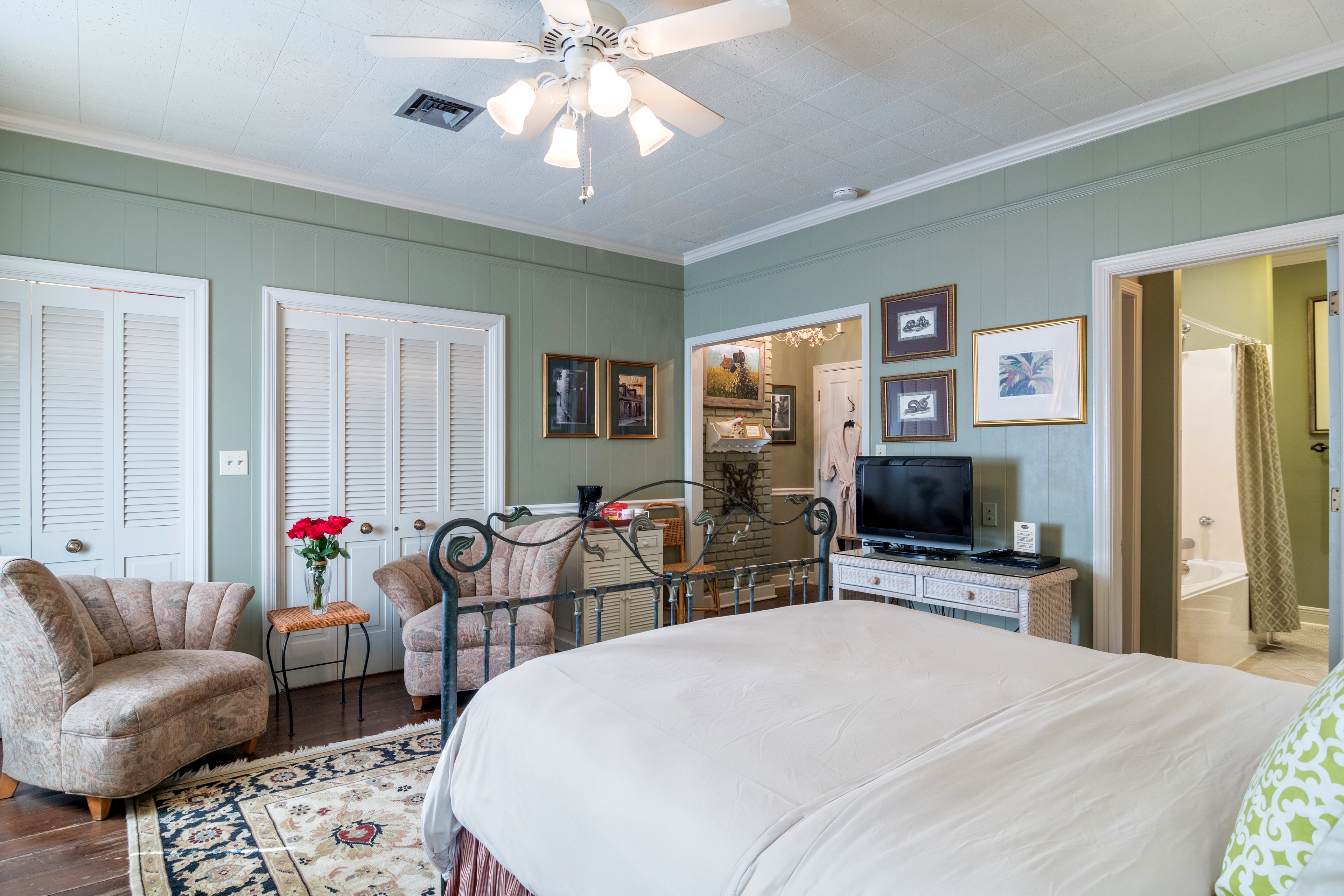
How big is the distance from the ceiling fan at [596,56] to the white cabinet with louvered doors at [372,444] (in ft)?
6.82

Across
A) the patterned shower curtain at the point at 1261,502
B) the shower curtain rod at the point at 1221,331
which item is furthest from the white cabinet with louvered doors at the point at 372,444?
the patterned shower curtain at the point at 1261,502

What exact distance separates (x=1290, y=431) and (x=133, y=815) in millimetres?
7151

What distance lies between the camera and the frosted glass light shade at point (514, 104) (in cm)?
229

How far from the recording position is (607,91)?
222 centimetres

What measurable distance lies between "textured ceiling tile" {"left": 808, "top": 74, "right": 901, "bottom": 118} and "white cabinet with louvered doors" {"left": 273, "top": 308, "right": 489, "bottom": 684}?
2.55m

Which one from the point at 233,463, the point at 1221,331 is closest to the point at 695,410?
the point at 233,463

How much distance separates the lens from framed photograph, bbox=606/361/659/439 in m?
5.22

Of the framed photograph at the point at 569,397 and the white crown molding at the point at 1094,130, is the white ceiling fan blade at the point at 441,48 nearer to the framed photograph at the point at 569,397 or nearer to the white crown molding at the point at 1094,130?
the white crown molding at the point at 1094,130

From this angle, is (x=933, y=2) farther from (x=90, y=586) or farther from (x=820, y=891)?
(x=90, y=586)

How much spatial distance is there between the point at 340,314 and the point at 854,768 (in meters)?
3.92

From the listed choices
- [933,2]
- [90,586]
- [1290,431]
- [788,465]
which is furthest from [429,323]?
[1290,431]

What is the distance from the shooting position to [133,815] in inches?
98.0

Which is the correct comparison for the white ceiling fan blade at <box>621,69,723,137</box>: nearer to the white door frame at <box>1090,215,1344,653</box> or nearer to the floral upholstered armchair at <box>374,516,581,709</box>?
the floral upholstered armchair at <box>374,516,581,709</box>

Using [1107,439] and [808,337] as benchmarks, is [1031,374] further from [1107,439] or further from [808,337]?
[808,337]
